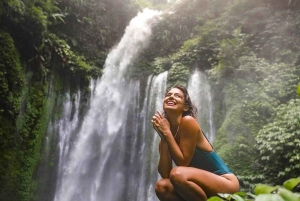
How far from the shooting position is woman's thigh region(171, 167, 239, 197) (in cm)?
222

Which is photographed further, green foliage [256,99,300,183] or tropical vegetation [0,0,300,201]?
tropical vegetation [0,0,300,201]

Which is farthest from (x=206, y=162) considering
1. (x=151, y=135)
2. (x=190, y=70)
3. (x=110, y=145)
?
(x=190, y=70)

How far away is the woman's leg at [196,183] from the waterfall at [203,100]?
677cm

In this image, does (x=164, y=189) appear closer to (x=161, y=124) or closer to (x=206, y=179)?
(x=206, y=179)

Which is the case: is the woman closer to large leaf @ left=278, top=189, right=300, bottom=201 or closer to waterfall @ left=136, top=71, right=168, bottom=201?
large leaf @ left=278, top=189, right=300, bottom=201

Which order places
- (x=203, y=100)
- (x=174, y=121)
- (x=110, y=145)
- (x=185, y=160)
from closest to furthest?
(x=185, y=160) → (x=174, y=121) → (x=203, y=100) → (x=110, y=145)

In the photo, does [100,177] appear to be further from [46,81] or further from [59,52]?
[59,52]

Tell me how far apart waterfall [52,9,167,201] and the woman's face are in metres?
7.14

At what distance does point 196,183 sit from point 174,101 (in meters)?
0.71

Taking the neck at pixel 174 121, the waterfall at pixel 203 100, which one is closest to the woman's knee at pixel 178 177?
the neck at pixel 174 121

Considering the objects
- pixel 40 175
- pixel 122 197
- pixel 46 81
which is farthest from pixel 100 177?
pixel 46 81

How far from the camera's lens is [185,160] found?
2365mm

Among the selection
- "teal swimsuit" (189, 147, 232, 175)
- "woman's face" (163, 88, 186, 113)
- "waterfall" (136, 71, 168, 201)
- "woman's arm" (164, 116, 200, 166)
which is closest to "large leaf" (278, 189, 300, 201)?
"woman's arm" (164, 116, 200, 166)

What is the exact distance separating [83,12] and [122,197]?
808 centimetres
